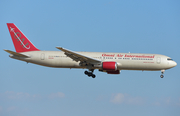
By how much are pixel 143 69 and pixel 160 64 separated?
281 centimetres

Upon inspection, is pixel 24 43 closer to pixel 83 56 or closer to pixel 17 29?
pixel 17 29

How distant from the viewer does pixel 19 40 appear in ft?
166

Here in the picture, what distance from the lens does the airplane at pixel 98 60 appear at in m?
45.4

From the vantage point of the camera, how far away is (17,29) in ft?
169

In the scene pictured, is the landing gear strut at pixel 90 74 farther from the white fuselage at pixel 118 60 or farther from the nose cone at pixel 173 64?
the nose cone at pixel 173 64

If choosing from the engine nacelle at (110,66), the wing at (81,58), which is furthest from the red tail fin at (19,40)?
the engine nacelle at (110,66)

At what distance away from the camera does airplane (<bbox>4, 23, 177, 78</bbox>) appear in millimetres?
45381

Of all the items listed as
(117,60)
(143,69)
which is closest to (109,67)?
(117,60)

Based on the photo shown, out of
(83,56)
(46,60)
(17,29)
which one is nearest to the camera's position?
(83,56)

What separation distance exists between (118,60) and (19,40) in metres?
17.9

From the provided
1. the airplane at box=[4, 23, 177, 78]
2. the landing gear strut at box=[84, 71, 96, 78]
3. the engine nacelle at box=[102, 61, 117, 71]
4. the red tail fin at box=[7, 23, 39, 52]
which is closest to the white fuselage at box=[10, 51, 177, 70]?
the airplane at box=[4, 23, 177, 78]

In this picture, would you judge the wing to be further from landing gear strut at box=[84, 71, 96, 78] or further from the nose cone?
the nose cone

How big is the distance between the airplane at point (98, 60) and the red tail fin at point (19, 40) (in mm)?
909

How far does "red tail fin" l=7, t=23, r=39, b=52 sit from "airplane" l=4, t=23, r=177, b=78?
91cm
